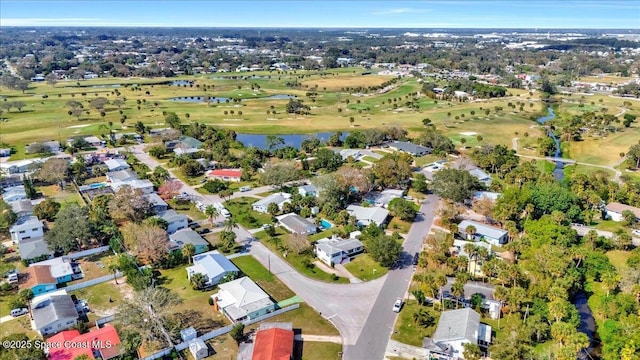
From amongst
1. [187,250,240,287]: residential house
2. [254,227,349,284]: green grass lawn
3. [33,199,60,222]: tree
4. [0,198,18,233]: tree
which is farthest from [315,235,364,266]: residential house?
[0,198,18,233]: tree

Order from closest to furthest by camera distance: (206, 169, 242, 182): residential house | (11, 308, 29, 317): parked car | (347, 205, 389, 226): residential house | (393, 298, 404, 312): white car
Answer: (11, 308, 29, 317): parked car, (393, 298, 404, 312): white car, (347, 205, 389, 226): residential house, (206, 169, 242, 182): residential house

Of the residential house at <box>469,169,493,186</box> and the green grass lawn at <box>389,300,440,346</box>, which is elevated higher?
the residential house at <box>469,169,493,186</box>

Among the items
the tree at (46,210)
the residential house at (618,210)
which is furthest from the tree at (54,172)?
the residential house at (618,210)

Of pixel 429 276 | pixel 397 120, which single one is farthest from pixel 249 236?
pixel 397 120

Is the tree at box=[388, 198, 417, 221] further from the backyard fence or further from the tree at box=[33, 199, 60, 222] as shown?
the tree at box=[33, 199, 60, 222]

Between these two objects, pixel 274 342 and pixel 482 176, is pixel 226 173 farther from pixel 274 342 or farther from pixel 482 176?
pixel 274 342

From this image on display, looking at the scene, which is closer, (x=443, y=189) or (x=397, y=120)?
(x=443, y=189)

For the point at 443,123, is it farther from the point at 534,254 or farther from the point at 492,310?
the point at 492,310
